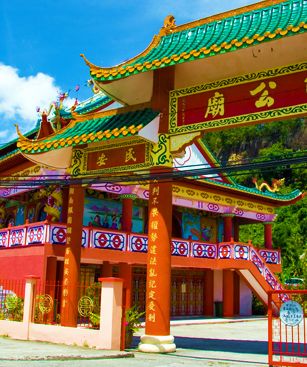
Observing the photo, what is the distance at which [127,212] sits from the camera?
2045cm

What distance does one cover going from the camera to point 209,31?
474 inches

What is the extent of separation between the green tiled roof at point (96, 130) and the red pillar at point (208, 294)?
1335 centimetres

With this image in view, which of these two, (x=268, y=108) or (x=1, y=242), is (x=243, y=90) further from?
→ (x=1, y=242)

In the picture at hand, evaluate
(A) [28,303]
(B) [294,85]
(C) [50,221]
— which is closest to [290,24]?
(B) [294,85]

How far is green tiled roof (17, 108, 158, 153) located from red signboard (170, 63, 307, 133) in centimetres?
72

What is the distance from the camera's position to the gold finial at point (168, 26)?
12891 mm

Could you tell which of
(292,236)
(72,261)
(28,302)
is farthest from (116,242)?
(292,236)

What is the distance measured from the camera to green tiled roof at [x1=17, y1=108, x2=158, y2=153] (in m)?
11.7

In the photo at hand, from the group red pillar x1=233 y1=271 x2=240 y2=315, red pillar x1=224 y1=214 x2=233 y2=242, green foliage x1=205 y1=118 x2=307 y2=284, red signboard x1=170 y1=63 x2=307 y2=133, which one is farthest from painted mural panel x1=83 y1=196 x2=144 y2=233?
red signboard x1=170 y1=63 x2=307 y2=133

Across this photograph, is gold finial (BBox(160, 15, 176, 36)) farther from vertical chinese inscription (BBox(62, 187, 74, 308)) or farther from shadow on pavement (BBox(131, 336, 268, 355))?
shadow on pavement (BBox(131, 336, 268, 355))

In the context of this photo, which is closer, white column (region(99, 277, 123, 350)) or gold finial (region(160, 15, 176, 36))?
white column (region(99, 277, 123, 350))

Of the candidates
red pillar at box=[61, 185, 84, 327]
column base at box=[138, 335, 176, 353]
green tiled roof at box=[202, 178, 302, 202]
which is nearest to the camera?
column base at box=[138, 335, 176, 353]

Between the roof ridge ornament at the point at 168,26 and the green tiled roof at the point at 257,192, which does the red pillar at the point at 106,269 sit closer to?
the green tiled roof at the point at 257,192

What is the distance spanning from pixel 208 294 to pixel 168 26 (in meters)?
15.3
